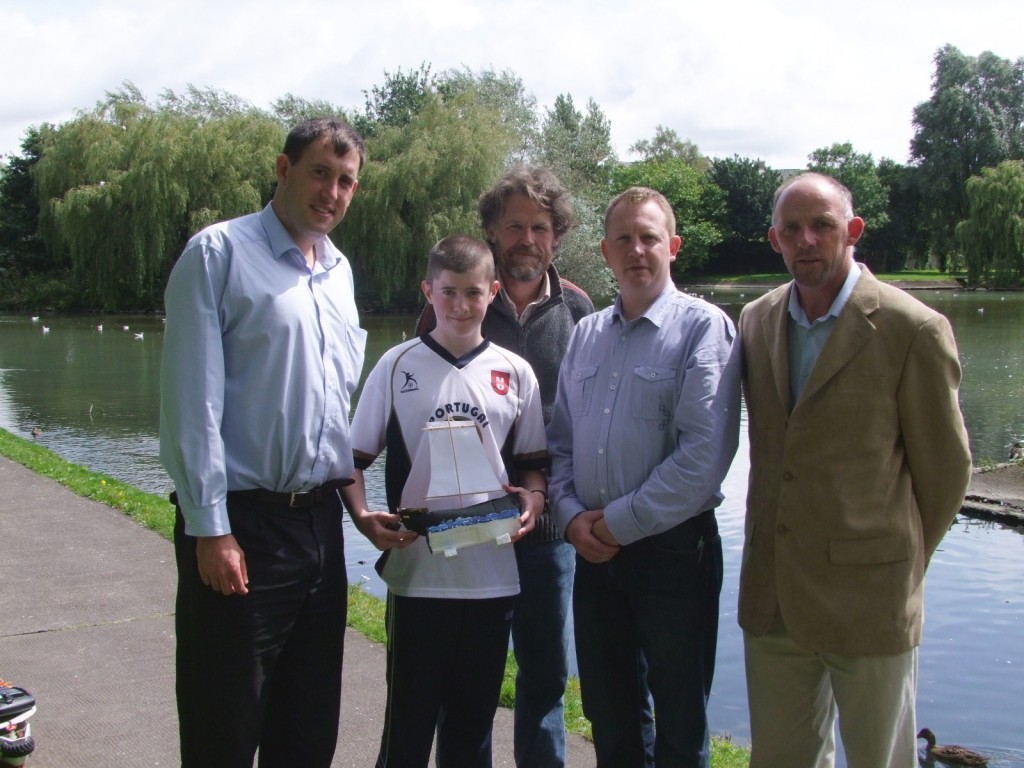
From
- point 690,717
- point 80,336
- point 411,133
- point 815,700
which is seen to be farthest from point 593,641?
point 411,133

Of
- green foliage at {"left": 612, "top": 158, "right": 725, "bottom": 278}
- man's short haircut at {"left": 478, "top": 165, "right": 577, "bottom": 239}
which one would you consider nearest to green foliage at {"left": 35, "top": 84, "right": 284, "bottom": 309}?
man's short haircut at {"left": 478, "top": 165, "right": 577, "bottom": 239}

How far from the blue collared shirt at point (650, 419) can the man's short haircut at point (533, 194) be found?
19.0 inches

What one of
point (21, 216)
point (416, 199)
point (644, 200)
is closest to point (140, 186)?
point (416, 199)

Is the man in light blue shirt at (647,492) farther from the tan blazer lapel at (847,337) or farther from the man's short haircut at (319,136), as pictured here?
the man's short haircut at (319,136)

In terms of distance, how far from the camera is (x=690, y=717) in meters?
2.87

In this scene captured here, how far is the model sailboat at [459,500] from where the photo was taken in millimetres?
2727

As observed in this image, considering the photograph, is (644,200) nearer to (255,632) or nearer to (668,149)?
(255,632)

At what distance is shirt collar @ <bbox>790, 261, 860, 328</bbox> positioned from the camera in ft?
8.74

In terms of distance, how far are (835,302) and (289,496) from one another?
158 centimetres

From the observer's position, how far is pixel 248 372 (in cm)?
258

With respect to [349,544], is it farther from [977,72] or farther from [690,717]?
[977,72]

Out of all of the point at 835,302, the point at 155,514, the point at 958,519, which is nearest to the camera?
the point at 835,302

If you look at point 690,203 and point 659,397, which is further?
point 690,203

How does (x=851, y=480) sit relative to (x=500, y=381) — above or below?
below
